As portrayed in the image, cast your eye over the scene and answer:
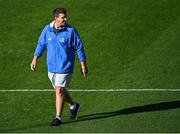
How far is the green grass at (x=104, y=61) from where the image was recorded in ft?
49.9

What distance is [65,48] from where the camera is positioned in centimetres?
1499

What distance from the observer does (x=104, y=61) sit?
62.7 ft

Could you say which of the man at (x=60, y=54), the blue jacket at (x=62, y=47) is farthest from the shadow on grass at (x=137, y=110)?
the blue jacket at (x=62, y=47)

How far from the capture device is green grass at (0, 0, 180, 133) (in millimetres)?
15195

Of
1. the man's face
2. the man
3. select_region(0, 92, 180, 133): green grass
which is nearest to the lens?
select_region(0, 92, 180, 133): green grass

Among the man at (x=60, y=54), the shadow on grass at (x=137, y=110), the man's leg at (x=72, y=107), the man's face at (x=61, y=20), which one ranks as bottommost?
the shadow on grass at (x=137, y=110)

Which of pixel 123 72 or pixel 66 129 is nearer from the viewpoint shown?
pixel 66 129

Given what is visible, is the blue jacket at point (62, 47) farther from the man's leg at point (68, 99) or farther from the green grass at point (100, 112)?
the green grass at point (100, 112)

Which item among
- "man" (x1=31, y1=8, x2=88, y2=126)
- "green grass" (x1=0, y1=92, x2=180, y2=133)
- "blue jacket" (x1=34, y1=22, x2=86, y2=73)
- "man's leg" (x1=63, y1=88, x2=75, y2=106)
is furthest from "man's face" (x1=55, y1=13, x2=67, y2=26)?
"green grass" (x1=0, y1=92, x2=180, y2=133)

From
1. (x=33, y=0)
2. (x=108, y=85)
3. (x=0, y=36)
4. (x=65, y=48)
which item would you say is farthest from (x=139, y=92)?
(x=33, y=0)

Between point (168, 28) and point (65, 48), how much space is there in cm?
672

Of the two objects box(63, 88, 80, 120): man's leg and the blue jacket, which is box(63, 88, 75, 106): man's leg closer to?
box(63, 88, 80, 120): man's leg

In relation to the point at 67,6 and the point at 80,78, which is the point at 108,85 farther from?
the point at 67,6

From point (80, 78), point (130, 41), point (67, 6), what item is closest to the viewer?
point (80, 78)
